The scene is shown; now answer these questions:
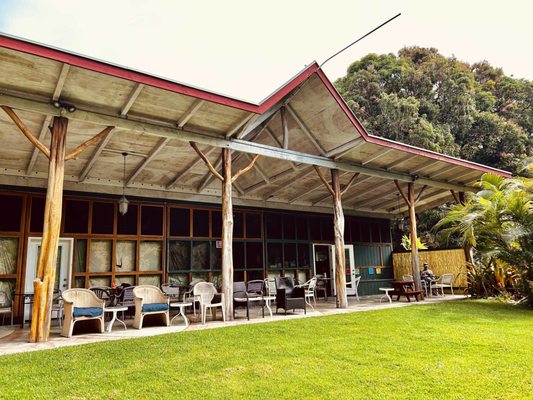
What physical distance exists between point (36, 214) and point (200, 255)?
4.06 meters

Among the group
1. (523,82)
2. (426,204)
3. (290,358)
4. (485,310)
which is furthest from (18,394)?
(523,82)

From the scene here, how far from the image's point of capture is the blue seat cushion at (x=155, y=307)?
642 centimetres

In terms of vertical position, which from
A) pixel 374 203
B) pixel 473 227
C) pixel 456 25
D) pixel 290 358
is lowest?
pixel 290 358

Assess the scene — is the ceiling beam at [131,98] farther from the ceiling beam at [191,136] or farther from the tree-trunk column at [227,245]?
the tree-trunk column at [227,245]

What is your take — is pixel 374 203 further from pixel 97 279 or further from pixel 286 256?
pixel 97 279

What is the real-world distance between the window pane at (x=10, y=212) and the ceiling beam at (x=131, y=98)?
3.78m

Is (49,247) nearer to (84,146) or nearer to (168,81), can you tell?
(84,146)

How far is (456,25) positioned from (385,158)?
77.8ft

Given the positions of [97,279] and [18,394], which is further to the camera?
[97,279]

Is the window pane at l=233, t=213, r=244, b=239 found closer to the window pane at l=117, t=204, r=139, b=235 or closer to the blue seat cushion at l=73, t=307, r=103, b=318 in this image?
the window pane at l=117, t=204, r=139, b=235

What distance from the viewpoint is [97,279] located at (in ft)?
29.5

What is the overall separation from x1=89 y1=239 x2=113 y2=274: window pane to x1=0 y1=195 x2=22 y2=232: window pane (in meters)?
1.60

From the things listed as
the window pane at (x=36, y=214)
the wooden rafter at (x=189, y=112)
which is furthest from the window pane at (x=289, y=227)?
the window pane at (x=36, y=214)

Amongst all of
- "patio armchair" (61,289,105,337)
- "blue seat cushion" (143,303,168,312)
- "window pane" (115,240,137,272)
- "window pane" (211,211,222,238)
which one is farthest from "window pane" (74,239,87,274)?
"window pane" (211,211,222,238)
